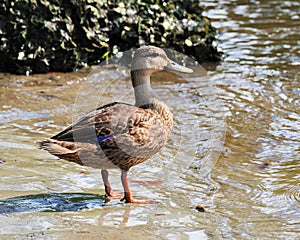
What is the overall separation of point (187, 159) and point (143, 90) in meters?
1.43

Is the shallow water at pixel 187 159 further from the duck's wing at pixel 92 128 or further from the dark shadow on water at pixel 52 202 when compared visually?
the duck's wing at pixel 92 128

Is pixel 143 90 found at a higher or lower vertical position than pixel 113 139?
higher

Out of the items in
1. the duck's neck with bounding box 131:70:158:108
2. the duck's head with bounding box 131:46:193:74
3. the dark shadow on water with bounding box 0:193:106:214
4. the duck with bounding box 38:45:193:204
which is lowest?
the dark shadow on water with bounding box 0:193:106:214

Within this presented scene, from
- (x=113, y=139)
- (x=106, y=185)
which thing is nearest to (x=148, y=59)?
(x=113, y=139)

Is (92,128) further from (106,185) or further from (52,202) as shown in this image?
(52,202)

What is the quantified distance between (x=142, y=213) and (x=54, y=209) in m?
0.71

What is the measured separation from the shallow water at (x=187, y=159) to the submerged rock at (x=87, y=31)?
11.4 inches

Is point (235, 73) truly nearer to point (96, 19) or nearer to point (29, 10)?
point (96, 19)

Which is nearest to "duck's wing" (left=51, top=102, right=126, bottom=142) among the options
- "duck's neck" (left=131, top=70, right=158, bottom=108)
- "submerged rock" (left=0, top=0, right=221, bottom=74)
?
"duck's neck" (left=131, top=70, right=158, bottom=108)

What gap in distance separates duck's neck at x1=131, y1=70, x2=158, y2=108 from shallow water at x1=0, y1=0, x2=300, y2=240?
2.71 feet

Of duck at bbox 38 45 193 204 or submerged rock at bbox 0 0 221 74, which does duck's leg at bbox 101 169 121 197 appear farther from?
submerged rock at bbox 0 0 221 74

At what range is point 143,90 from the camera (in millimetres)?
5816

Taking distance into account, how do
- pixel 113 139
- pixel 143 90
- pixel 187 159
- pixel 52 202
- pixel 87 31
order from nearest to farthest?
pixel 113 139, pixel 52 202, pixel 143 90, pixel 187 159, pixel 87 31

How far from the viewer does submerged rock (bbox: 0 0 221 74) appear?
31.4 feet
